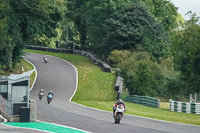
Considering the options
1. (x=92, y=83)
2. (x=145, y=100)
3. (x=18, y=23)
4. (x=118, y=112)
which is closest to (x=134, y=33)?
(x=92, y=83)

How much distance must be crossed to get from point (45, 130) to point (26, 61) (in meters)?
54.3

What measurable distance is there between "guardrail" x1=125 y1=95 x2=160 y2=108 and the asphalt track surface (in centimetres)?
710

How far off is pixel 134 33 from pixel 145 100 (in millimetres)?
28949

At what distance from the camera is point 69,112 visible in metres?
36.7

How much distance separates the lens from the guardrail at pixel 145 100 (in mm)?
47709

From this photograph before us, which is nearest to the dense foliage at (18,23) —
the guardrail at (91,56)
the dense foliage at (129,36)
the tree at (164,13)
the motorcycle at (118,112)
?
the dense foliage at (129,36)

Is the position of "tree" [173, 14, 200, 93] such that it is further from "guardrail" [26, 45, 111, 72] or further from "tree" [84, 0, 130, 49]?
"tree" [84, 0, 130, 49]

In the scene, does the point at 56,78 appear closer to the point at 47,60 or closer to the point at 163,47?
the point at 47,60

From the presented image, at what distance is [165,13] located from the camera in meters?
92.7

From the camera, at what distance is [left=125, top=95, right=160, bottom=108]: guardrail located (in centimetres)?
4771

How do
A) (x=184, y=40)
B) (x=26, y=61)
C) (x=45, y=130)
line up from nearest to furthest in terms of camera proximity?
(x=45, y=130) < (x=184, y=40) < (x=26, y=61)

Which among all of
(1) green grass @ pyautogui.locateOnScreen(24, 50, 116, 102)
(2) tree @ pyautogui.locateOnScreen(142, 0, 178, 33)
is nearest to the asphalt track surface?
(1) green grass @ pyautogui.locateOnScreen(24, 50, 116, 102)

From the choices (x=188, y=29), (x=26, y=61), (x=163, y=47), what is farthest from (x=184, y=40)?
(x=26, y=61)

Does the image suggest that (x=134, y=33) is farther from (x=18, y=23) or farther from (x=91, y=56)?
(x=18, y=23)
